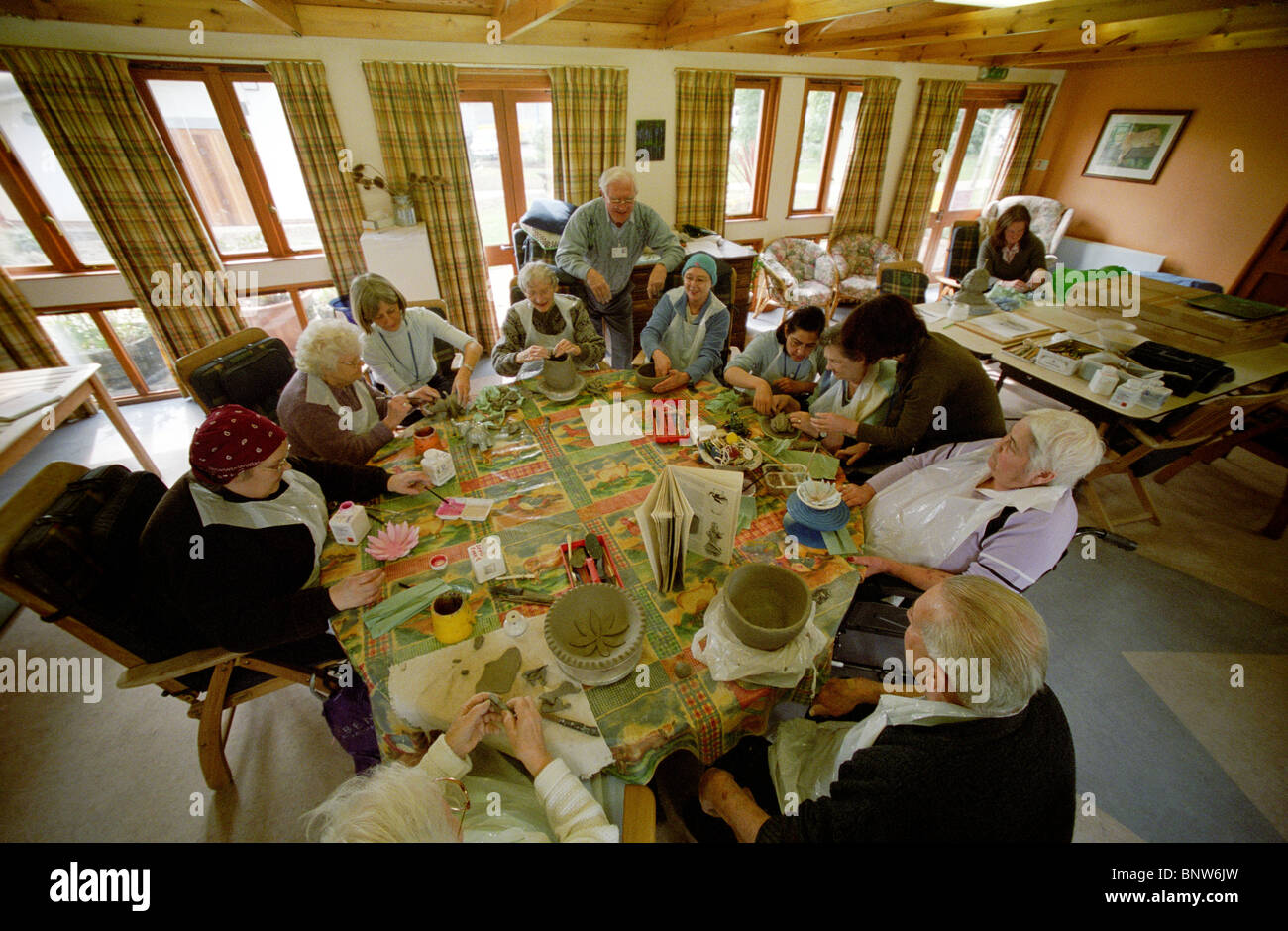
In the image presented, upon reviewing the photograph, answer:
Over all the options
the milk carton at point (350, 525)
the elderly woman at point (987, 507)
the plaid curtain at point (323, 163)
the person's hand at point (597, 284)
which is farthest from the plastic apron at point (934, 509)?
the plaid curtain at point (323, 163)

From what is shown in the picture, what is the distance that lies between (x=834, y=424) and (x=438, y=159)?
4.66 m

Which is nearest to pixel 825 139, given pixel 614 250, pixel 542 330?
pixel 614 250

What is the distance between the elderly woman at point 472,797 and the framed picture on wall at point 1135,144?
372 inches

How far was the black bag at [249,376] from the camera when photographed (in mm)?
2443

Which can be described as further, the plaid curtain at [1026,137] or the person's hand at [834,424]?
the plaid curtain at [1026,137]

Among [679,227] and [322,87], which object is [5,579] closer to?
[322,87]

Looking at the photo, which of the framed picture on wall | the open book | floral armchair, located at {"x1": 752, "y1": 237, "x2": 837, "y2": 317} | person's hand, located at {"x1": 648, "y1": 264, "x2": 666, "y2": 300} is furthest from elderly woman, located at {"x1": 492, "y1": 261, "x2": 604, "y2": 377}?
the framed picture on wall

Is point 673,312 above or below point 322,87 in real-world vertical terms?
below

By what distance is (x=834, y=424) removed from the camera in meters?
2.34

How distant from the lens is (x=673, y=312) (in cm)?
322

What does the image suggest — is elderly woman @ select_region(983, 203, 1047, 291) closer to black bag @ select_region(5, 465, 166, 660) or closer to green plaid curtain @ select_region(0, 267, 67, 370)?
black bag @ select_region(5, 465, 166, 660)

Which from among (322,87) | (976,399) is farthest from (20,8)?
(976,399)

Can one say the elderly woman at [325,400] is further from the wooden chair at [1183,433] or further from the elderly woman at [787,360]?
the wooden chair at [1183,433]

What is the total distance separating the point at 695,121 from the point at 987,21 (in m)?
2.70
